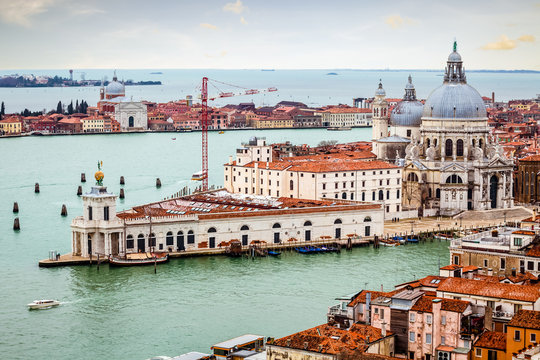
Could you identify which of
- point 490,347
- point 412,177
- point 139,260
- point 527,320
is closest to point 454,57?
point 412,177

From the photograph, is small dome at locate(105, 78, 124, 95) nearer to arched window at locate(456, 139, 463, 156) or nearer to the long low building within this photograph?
arched window at locate(456, 139, 463, 156)

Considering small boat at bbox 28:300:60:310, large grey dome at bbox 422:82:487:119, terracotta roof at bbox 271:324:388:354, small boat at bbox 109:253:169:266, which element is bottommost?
small boat at bbox 28:300:60:310

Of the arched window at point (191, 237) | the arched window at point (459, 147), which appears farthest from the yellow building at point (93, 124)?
the arched window at point (191, 237)

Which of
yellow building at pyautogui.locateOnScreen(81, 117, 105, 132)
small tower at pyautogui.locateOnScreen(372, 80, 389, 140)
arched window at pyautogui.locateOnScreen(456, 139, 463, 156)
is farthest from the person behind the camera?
yellow building at pyautogui.locateOnScreen(81, 117, 105, 132)

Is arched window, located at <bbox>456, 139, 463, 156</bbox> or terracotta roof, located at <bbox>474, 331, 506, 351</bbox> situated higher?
arched window, located at <bbox>456, 139, 463, 156</bbox>

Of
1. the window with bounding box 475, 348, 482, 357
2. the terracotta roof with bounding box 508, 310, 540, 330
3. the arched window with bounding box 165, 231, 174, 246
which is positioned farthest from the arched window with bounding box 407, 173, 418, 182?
the window with bounding box 475, 348, 482, 357

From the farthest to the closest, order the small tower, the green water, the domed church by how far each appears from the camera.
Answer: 1. the small tower
2. the domed church
3. the green water
